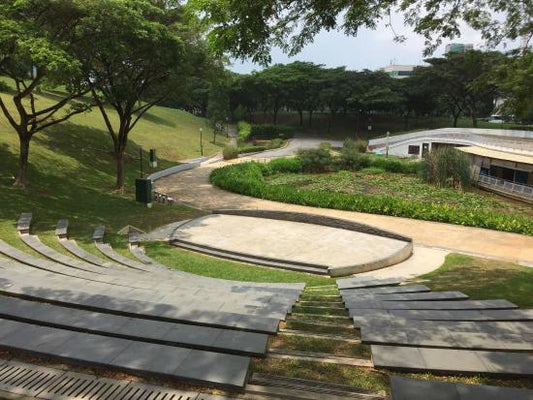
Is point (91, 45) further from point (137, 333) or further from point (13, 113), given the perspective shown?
point (13, 113)

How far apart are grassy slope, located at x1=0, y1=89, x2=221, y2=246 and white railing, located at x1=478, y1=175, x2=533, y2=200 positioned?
23418 millimetres

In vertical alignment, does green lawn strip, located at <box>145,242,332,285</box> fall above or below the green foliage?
below

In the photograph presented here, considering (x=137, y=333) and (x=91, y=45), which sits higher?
Result: (x=91, y=45)

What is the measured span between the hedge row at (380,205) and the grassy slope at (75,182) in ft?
19.9

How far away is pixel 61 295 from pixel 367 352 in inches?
225

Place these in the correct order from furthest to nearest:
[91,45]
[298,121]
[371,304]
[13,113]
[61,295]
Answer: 1. [298,121]
2. [13,113]
3. [91,45]
4. [371,304]
5. [61,295]

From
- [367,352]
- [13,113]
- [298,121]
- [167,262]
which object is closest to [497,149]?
[167,262]

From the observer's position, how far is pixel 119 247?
668 inches

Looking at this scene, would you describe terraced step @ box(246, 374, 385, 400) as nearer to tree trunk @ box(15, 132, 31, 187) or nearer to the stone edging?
the stone edging

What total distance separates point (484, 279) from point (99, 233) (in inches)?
565

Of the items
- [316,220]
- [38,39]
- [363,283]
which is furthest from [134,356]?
[316,220]

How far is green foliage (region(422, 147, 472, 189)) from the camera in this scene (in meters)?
31.8

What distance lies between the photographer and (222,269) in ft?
51.0

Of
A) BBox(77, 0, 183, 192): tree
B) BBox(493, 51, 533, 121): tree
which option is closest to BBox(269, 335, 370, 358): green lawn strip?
BBox(493, 51, 533, 121): tree
